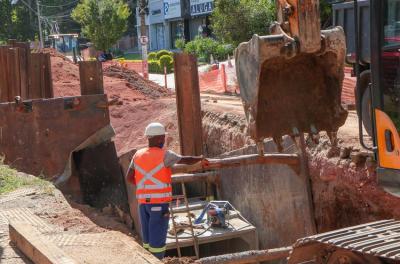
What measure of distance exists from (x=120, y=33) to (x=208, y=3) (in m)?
6.99

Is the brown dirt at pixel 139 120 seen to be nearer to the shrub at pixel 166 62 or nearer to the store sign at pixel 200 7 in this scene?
the shrub at pixel 166 62

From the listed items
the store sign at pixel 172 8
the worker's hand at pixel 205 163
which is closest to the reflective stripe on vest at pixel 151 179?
the worker's hand at pixel 205 163

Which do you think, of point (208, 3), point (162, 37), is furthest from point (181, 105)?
point (162, 37)

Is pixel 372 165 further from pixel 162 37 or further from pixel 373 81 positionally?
pixel 162 37

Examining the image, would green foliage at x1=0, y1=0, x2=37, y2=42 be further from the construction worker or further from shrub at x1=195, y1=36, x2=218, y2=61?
the construction worker

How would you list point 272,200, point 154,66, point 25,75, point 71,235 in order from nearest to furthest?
point 71,235 < point 272,200 < point 25,75 < point 154,66

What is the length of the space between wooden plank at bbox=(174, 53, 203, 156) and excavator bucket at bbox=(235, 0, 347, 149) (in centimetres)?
586

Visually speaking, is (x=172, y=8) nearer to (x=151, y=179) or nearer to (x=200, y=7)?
(x=200, y=7)

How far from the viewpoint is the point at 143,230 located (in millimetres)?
7816

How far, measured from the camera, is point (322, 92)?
22.1 ft

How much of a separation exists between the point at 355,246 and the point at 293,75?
8.07 feet

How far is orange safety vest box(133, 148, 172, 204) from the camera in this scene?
296 inches

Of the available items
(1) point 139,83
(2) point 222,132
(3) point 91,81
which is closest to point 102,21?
(1) point 139,83

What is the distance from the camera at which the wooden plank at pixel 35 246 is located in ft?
17.8
